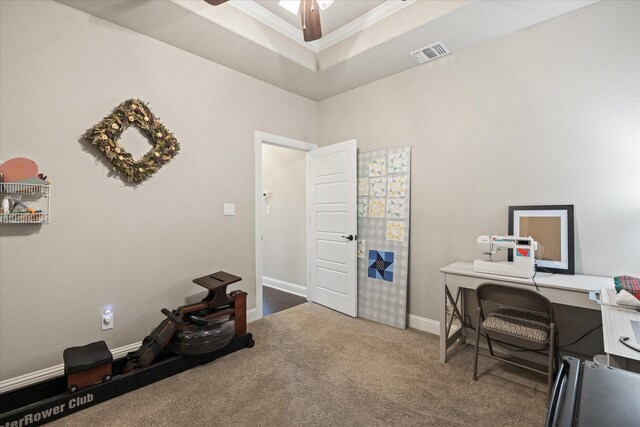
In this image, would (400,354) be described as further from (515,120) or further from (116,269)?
(116,269)

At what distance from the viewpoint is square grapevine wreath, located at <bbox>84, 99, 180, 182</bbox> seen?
229cm

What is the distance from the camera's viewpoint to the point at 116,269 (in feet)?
7.95

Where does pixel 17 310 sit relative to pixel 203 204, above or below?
below

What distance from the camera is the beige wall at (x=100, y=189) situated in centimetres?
202

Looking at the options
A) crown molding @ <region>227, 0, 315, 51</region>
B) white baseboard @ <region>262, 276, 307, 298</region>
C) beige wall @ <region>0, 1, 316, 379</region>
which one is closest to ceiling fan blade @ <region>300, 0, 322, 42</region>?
crown molding @ <region>227, 0, 315, 51</region>

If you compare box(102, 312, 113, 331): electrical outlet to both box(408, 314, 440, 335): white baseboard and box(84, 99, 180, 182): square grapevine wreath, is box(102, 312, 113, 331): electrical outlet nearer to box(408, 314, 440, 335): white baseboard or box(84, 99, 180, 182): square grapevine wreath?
box(84, 99, 180, 182): square grapevine wreath

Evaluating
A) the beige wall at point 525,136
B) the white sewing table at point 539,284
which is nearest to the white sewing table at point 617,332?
the white sewing table at point 539,284

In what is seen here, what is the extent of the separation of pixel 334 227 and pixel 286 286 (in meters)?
1.43

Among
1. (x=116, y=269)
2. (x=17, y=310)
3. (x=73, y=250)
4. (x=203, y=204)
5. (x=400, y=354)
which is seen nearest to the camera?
(x=17, y=310)

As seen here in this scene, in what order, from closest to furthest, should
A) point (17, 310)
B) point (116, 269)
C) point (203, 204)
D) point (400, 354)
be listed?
1. point (17, 310)
2. point (116, 269)
3. point (400, 354)
4. point (203, 204)

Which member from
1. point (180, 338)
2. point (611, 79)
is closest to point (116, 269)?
point (180, 338)

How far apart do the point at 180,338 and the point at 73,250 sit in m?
1.02

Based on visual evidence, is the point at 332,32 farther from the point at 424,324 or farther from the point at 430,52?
the point at 424,324

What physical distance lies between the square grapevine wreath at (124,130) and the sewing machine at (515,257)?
2755 mm
